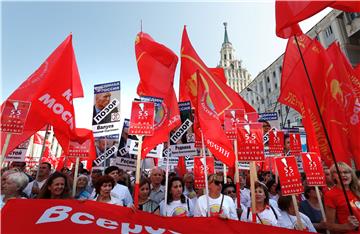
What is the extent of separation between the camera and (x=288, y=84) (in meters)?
5.55

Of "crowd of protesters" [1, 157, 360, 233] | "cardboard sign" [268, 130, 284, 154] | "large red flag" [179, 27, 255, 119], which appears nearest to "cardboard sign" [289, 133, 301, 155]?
"cardboard sign" [268, 130, 284, 154]

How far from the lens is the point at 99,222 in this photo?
2.44 meters

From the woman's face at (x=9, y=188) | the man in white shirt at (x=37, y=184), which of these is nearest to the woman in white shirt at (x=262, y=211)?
the woman's face at (x=9, y=188)

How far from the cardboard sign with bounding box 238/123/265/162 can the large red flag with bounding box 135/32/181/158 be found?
150cm

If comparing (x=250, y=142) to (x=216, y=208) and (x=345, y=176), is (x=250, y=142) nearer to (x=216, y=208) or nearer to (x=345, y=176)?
(x=216, y=208)

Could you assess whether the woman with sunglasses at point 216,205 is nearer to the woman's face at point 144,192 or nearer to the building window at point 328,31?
the woman's face at point 144,192

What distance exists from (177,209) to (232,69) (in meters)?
79.5

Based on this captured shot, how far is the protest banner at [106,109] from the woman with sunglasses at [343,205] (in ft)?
14.9

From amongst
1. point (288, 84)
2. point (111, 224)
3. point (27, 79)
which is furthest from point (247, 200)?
point (27, 79)

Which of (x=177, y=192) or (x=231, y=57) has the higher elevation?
(x=231, y=57)

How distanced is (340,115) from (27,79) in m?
6.04

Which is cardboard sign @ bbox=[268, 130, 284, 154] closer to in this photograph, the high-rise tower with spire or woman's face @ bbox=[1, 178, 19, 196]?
woman's face @ bbox=[1, 178, 19, 196]

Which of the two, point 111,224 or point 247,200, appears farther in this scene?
point 247,200

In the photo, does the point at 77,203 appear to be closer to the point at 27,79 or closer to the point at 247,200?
the point at 27,79
